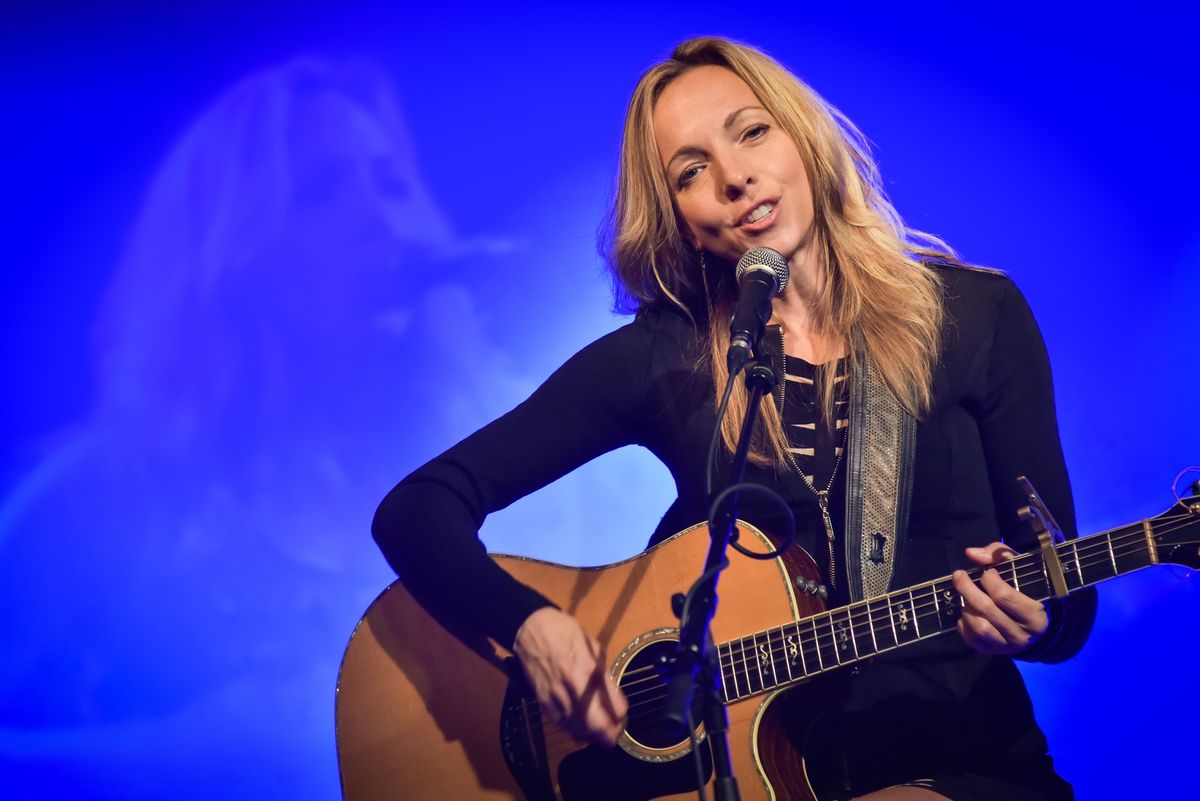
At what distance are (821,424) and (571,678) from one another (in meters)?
0.90

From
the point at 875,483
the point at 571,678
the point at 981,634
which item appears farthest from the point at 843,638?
the point at 571,678

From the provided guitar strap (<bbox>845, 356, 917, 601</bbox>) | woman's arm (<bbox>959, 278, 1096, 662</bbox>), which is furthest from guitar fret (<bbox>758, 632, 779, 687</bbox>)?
woman's arm (<bbox>959, 278, 1096, 662</bbox>)

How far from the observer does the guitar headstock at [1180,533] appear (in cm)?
185

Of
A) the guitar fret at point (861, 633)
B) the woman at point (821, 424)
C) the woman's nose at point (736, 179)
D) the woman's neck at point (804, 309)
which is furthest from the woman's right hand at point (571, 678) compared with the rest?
the woman's nose at point (736, 179)

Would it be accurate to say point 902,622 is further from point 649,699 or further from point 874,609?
point 649,699

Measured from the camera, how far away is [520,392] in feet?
13.1

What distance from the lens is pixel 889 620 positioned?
2096 mm

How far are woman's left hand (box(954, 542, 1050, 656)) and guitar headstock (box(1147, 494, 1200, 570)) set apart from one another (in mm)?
238

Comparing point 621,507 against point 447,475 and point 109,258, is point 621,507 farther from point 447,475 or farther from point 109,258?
point 109,258

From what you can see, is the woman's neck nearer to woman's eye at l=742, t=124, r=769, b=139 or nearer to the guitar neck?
woman's eye at l=742, t=124, r=769, b=139

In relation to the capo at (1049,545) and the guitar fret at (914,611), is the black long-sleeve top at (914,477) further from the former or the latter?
the guitar fret at (914,611)

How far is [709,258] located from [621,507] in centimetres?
128

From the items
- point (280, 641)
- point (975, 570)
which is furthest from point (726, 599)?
point (280, 641)

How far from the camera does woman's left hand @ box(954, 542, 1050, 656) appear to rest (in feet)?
6.34
